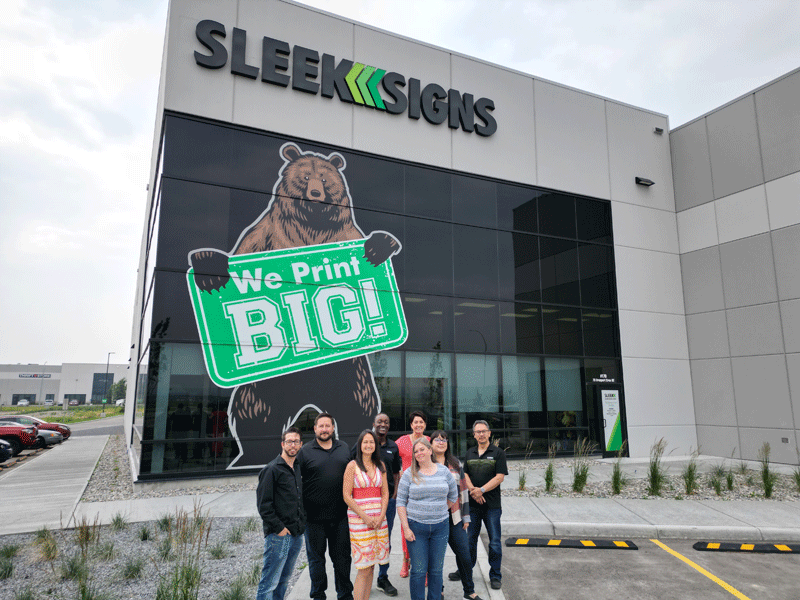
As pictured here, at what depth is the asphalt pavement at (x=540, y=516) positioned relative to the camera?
20.3 feet

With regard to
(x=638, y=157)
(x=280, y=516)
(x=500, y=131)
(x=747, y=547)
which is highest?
(x=638, y=157)

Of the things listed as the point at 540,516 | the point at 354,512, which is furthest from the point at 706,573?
the point at 354,512

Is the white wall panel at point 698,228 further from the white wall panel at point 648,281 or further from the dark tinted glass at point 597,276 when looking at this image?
the dark tinted glass at point 597,276

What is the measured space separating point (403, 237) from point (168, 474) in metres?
7.84

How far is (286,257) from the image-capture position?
11977 millimetres

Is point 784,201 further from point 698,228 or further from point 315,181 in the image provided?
point 315,181

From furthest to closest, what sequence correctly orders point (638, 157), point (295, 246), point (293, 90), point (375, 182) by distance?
1. point (638, 157)
2. point (375, 182)
3. point (293, 90)
4. point (295, 246)

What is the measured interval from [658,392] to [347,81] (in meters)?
13.2

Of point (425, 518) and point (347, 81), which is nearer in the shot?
point (425, 518)

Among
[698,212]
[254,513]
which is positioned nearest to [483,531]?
[254,513]

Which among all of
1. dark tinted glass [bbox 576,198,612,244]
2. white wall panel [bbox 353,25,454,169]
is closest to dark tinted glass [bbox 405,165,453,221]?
white wall panel [bbox 353,25,454,169]

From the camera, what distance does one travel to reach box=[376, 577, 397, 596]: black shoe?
4910mm

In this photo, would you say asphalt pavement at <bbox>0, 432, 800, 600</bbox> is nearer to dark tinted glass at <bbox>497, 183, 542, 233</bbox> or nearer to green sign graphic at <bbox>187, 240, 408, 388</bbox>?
green sign graphic at <bbox>187, 240, 408, 388</bbox>

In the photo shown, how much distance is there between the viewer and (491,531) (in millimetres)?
5277
